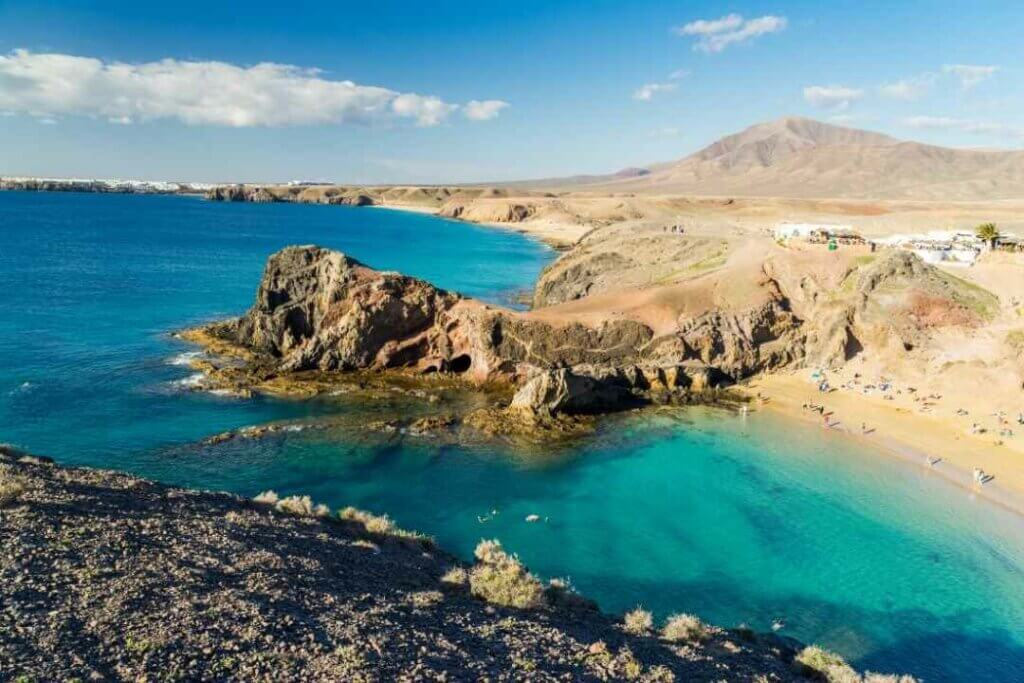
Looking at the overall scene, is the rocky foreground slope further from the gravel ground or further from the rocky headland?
the rocky headland

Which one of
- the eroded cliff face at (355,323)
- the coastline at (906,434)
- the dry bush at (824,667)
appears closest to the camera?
the dry bush at (824,667)

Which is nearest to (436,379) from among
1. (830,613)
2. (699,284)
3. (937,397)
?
(699,284)

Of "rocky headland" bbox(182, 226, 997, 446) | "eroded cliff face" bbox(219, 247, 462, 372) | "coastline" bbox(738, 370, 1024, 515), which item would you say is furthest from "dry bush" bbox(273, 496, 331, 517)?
"coastline" bbox(738, 370, 1024, 515)

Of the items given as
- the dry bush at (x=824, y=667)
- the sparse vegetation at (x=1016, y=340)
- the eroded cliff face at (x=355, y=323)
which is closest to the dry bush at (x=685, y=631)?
the dry bush at (x=824, y=667)

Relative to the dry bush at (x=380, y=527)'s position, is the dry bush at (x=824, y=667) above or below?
below

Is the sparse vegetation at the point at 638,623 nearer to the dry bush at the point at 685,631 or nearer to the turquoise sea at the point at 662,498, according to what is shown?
the dry bush at the point at 685,631

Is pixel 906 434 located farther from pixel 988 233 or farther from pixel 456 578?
pixel 988 233

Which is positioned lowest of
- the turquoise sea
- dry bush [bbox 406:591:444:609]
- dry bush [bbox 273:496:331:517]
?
the turquoise sea
